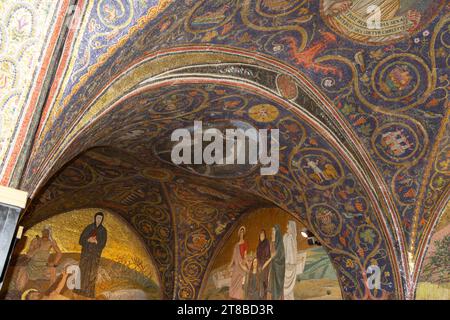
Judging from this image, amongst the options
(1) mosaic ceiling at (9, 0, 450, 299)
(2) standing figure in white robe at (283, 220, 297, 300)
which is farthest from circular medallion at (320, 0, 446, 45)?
(2) standing figure in white robe at (283, 220, 297, 300)

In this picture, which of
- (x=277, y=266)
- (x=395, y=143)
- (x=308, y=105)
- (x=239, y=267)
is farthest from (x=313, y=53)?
(x=239, y=267)

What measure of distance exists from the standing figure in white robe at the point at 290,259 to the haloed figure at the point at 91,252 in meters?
3.98

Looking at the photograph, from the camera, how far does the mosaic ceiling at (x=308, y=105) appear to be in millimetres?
7184

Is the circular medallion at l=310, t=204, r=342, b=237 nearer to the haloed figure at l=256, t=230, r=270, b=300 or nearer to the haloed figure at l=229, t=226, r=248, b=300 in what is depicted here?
the haloed figure at l=256, t=230, r=270, b=300

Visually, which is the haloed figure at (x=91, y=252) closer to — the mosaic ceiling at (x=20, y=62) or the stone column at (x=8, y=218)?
the mosaic ceiling at (x=20, y=62)

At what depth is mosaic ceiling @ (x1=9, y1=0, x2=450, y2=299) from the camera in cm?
718

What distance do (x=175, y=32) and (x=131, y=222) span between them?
668cm

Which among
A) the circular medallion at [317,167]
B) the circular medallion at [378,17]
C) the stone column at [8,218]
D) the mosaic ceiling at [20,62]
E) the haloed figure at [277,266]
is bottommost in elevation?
the stone column at [8,218]

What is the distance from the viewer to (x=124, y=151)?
10.7 m

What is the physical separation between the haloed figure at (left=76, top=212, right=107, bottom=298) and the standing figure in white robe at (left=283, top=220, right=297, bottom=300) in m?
3.98

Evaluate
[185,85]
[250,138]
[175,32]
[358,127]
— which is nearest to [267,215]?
[250,138]

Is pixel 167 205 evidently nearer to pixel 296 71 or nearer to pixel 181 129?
pixel 181 129

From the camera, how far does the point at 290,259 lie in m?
11.1

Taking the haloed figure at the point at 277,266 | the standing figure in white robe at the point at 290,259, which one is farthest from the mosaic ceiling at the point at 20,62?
the haloed figure at the point at 277,266
